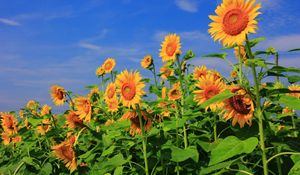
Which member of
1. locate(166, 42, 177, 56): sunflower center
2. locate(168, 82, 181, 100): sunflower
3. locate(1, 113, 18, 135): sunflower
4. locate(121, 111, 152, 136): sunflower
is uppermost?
locate(166, 42, 177, 56): sunflower center

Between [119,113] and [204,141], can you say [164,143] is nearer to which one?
[204,141]

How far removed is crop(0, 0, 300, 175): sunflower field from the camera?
9.12ft

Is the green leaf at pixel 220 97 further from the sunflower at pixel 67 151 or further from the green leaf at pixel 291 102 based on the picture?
the sunflower at pixel 67 151

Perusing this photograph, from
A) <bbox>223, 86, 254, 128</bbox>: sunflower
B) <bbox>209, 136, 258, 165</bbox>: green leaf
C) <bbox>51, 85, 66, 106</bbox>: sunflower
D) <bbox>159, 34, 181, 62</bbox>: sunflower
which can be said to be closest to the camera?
<bbox>209, 136, 258, 165</bbox>: green leaf

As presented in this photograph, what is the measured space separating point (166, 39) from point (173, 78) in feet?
2.98

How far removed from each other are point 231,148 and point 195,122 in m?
1.65

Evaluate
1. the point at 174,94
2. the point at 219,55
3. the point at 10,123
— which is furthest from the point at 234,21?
the point at 10,123

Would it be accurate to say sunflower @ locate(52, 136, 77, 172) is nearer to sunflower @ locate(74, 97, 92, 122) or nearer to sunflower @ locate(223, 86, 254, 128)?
sunflower @ locate(74, 97, 92, 122)

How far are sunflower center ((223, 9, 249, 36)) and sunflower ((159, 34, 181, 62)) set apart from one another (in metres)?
2.15

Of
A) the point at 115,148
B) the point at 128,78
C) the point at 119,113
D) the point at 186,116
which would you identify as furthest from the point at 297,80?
the point at 119,113

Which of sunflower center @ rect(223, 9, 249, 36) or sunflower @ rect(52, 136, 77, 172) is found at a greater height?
sunflower center @ rect(223, 9, 249, 36)

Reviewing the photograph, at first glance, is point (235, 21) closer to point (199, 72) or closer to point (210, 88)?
point (210, 88)

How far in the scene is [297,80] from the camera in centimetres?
297

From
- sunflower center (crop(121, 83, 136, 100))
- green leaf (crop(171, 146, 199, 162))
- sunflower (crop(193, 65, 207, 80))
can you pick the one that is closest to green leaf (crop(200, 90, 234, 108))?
green leaf (crop(171, 146, 199, 162))
